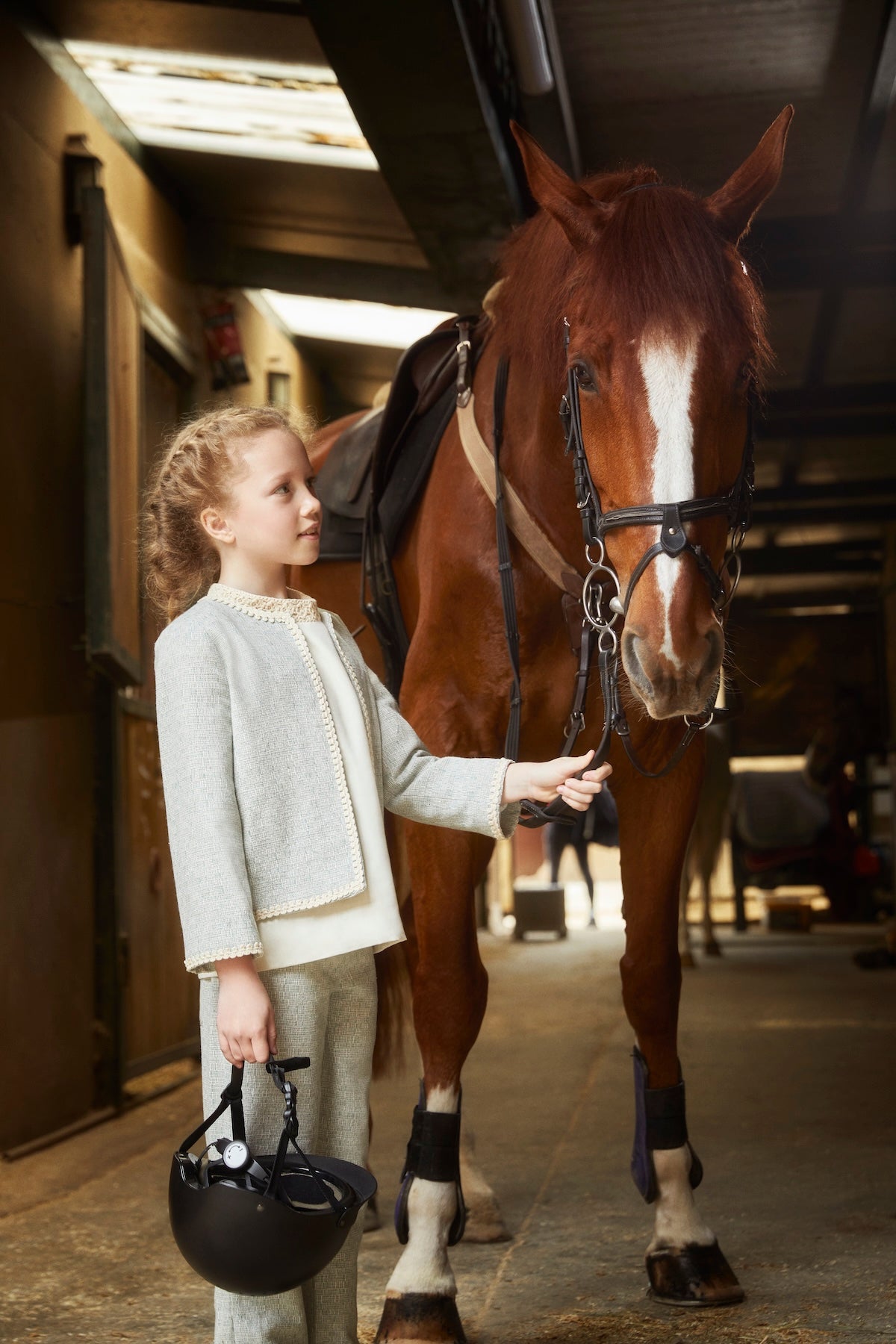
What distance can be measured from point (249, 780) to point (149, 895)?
10.5ft

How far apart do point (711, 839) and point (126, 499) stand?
16.5 ft

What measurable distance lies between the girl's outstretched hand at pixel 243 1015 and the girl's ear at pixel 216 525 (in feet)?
1.59

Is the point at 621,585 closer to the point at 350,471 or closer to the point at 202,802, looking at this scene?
the point at 202,802

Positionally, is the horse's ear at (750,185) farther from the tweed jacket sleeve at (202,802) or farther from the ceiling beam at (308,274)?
the ceiling beam at (308,274)

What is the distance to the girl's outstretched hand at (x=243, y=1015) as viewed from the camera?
4.32 feet

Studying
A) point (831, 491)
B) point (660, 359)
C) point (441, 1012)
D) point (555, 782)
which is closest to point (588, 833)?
point (441, 1012)

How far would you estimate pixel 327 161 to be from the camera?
4664 millimetres

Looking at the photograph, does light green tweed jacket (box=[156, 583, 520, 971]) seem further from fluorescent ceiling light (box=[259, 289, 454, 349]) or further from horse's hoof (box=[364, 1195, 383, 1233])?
fluorescent ceiling light (box=[259, 289, 454, 349])

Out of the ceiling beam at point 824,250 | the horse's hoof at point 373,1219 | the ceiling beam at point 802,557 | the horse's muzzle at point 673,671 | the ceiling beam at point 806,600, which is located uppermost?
the ceiling beam at point 824,250

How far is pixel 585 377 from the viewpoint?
6.11ft

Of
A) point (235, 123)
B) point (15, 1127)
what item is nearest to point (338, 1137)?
point (15, 1127)

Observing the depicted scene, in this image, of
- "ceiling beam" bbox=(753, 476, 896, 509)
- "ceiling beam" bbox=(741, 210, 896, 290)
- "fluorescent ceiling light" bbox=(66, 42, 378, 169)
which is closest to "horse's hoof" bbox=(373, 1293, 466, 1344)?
"fluorescent ceiling light" bbox=(66, 42, 378, 169)

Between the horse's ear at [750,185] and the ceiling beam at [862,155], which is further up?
the ceiling beam at [862,155]

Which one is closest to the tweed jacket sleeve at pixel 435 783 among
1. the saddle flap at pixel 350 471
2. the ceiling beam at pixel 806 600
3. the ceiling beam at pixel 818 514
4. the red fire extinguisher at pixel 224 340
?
the saddle flap at pixel 350 471
